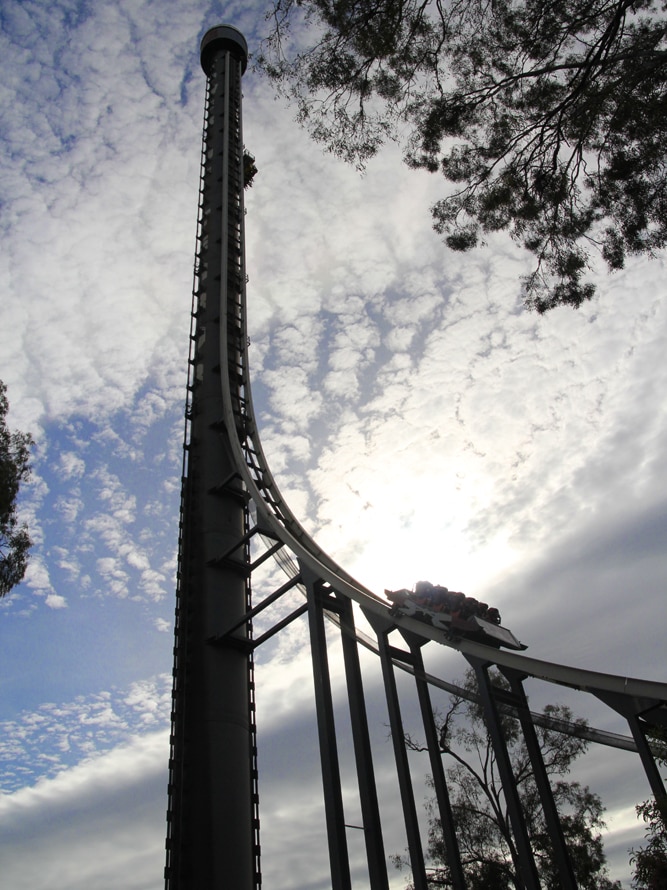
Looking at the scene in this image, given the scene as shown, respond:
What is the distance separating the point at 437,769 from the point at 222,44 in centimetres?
3019

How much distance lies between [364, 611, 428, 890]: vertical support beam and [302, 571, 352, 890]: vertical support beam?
1.18 meters

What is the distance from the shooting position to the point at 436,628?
1060 centimetres

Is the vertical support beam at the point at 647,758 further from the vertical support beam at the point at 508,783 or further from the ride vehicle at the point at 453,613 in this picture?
the ride vehicle at the point at 453,613

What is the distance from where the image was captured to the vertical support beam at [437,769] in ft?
30.1

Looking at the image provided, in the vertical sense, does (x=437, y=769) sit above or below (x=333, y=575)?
below

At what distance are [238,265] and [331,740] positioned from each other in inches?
632

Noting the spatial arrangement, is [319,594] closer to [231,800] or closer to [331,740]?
[331,740]

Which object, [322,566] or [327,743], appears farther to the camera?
[322,566]

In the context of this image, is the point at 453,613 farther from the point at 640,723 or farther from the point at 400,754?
the point at 640,723

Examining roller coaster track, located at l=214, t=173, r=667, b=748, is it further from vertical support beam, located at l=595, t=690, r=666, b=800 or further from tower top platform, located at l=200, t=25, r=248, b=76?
Result: tower top platform, located at l=200, t=25, r=248, b=76

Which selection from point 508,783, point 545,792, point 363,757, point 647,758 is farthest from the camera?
point 363,757

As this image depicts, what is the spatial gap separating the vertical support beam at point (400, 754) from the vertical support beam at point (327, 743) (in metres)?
1.18

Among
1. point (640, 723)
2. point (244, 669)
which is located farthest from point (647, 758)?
point (244, 669)

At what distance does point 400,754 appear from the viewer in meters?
10.1
